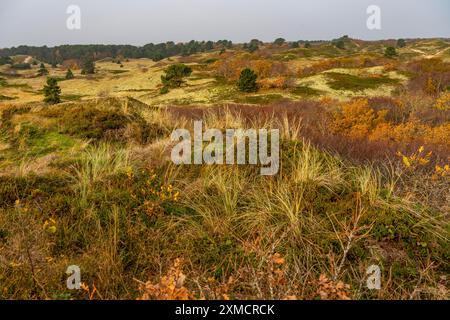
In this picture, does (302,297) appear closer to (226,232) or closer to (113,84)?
(226,232)

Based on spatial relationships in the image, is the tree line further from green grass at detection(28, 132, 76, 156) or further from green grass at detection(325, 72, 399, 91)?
green grass at detection(28, 132, 76, 156)

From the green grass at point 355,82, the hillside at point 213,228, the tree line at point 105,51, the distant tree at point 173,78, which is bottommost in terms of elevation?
the hillside at point 213,228

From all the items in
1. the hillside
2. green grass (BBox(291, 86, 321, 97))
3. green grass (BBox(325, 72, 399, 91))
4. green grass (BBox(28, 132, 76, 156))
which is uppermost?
green grass (BBox(325, 72, 399, 91))

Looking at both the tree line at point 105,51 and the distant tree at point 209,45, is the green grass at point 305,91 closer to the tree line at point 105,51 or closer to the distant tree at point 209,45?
the tree line at point 105,51

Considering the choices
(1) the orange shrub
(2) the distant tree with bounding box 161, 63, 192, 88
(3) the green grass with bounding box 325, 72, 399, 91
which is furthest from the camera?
(2) the distant tree with bounding box 161, 63, 192, 88

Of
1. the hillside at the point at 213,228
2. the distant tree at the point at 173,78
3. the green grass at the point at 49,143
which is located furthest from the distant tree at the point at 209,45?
the hillside at the point at 213,228

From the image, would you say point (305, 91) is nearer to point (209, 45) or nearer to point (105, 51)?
point (209, 45)

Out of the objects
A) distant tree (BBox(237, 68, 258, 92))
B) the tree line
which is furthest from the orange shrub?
the tree line

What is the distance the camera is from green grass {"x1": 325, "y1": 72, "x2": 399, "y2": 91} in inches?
1273

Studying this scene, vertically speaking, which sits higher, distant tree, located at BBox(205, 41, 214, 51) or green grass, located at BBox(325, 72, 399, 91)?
distant tree, located at BBox(205, 41, 214, 51)

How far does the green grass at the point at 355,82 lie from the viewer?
106ft

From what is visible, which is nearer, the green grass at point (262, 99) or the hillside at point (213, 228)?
the hillside at point (213, 228)

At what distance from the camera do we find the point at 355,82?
34812 mm

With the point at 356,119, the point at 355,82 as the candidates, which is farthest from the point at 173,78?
the point at 356,119
